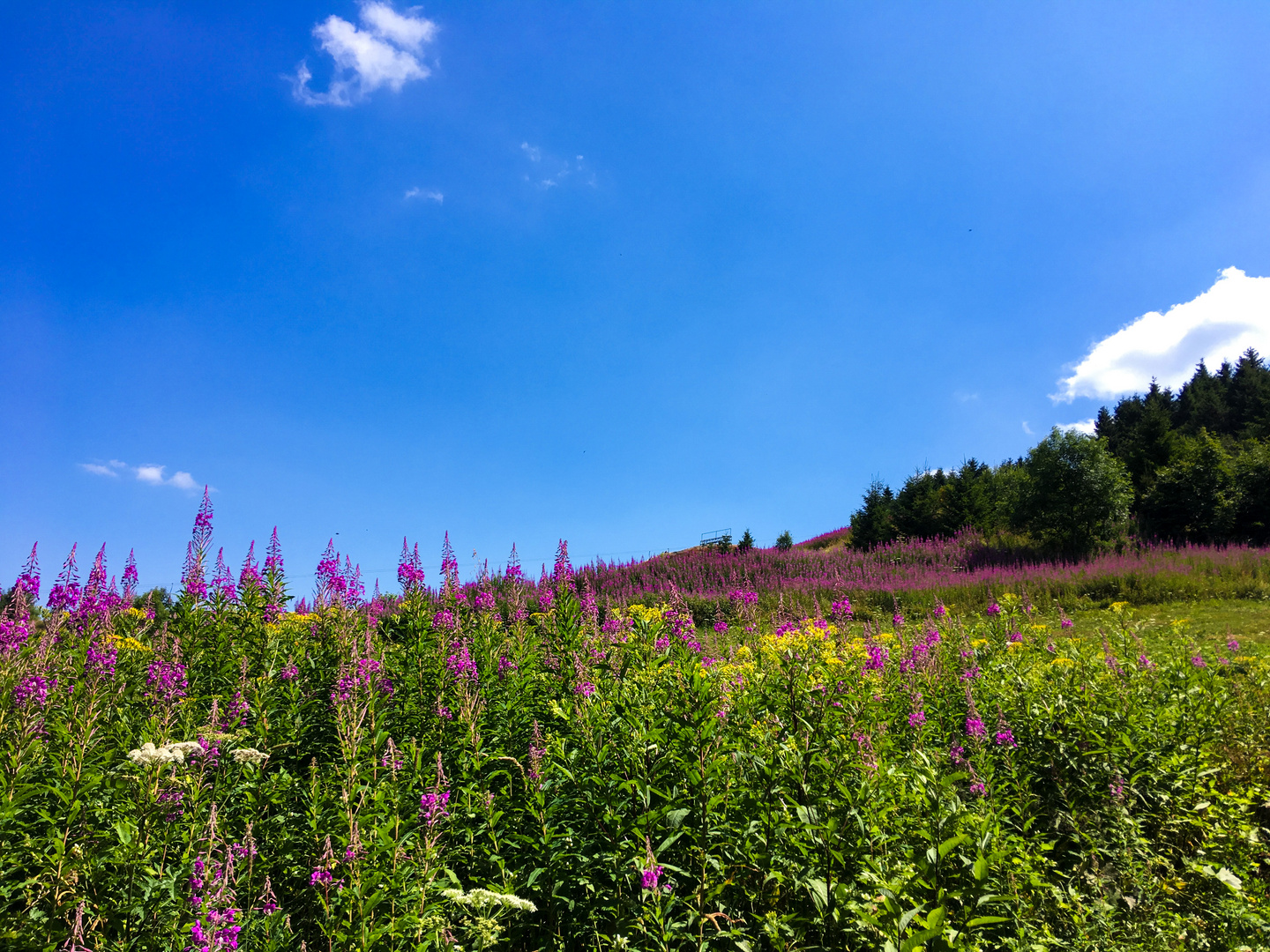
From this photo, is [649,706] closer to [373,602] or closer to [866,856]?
[866,856]

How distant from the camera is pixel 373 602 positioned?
28.8 feet

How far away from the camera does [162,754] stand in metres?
2.91

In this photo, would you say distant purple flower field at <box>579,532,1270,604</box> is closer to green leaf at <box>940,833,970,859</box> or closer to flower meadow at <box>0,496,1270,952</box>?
flower meadow at <box>0,496,1270,952</box>

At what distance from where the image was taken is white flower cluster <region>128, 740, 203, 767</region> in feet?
9.54

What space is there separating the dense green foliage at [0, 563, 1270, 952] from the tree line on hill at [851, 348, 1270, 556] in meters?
17.7

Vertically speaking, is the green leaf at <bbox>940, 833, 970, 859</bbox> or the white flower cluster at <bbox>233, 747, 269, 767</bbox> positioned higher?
the white flower cluster at <bbox>233, 747, 269, 767</bbox>

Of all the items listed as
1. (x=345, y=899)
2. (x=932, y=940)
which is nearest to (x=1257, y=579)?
(x=932, y=940)

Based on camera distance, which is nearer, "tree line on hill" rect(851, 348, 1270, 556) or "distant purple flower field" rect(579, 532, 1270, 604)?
"distant purple flower field" rect(579, 532, 1270, 604)

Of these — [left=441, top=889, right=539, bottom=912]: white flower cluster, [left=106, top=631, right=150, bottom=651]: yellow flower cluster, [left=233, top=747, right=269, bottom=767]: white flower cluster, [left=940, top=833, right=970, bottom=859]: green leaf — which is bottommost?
[left=940, top=833, right=970, bottom=859]: green leaf

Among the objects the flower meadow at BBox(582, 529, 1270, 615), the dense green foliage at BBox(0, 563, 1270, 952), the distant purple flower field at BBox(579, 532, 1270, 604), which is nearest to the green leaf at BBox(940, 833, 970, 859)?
the dense green foliage at BBox(0, 563, 1270, 952)

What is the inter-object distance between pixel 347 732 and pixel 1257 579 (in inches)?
773

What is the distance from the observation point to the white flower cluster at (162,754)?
9.54 ft

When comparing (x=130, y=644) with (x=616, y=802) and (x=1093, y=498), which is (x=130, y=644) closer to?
(x=616, y=802)

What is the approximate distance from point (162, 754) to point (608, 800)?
2283 millimetres
